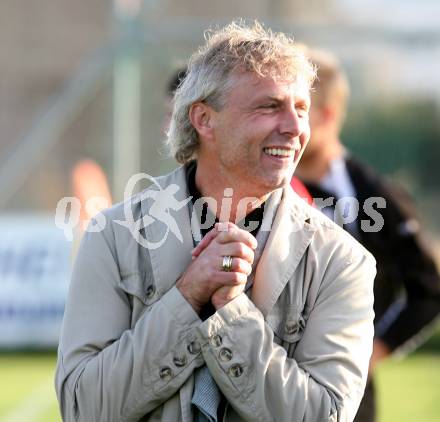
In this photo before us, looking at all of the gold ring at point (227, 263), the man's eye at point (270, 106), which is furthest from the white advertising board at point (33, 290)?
the gold ring at point (227, 263)

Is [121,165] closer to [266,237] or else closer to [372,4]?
[372,4]

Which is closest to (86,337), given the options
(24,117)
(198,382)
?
(198,382)

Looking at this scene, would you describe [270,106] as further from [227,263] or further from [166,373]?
[166,373]

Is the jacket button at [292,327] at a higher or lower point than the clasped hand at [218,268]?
lower

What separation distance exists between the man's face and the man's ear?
0.06 m

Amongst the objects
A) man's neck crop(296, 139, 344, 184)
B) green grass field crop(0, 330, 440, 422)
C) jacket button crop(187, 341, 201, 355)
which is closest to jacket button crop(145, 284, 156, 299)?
jacket button crop(187, 341, 201, 355)

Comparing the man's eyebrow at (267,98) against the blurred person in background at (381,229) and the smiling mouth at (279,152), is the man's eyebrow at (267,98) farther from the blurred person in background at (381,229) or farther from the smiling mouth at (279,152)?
the blurred person in background at (381,229)

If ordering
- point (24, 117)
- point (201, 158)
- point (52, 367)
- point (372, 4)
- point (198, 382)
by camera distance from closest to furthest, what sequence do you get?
point (198, 382)
point (201, 158)
point (52, 367)
point (372, 4)
point (24, 117)

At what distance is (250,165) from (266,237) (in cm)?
19

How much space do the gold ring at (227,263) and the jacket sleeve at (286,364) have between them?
9 cm

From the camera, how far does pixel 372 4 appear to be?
1756 centimetres

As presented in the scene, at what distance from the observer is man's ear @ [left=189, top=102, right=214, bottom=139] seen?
3.27m

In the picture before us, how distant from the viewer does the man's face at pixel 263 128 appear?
315 centimetres

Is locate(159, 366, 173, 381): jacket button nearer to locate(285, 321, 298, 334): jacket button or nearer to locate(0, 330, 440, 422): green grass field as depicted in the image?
locate(285, 321, 298, 334): jacket button
